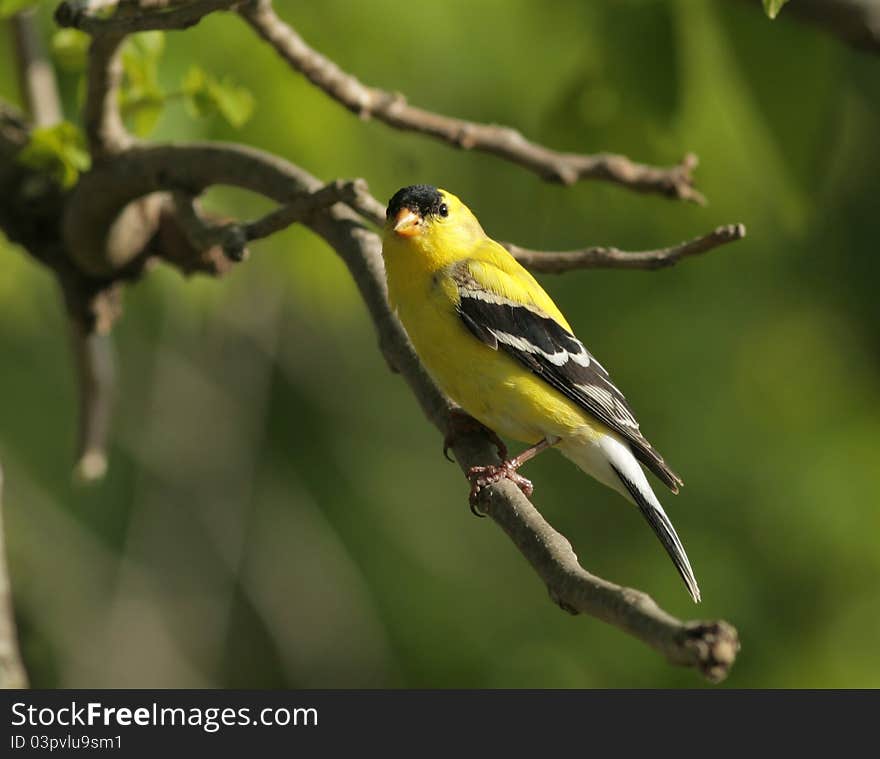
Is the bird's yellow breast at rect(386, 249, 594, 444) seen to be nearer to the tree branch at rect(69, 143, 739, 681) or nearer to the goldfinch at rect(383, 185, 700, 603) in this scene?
the goldfinch at rect(383, 185, 700, 603)

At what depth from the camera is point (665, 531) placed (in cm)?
378

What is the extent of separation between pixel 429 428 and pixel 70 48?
5170 mm

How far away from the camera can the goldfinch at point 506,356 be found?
3.91 m

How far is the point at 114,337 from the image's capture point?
27.7 feet

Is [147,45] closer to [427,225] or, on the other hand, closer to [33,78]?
[33,78]

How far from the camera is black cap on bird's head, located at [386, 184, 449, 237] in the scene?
4.13 meters

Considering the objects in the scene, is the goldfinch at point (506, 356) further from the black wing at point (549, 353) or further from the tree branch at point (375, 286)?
the tree branch at point (375, 286)

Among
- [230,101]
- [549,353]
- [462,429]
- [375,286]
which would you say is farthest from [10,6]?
[549,353]

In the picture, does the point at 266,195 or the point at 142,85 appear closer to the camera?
the point at 266,195

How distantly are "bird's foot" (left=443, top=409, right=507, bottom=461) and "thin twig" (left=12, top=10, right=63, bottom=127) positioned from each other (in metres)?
1.89

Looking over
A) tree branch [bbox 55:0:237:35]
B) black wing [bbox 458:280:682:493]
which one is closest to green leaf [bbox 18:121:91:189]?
tree branch [bbox 55:0:237:35]

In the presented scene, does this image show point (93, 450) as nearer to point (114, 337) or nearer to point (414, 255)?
point (414, 255)

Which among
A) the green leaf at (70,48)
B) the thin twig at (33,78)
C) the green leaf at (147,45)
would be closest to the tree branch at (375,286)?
the green leaf at (147,45)

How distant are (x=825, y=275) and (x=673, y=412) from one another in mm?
1152
